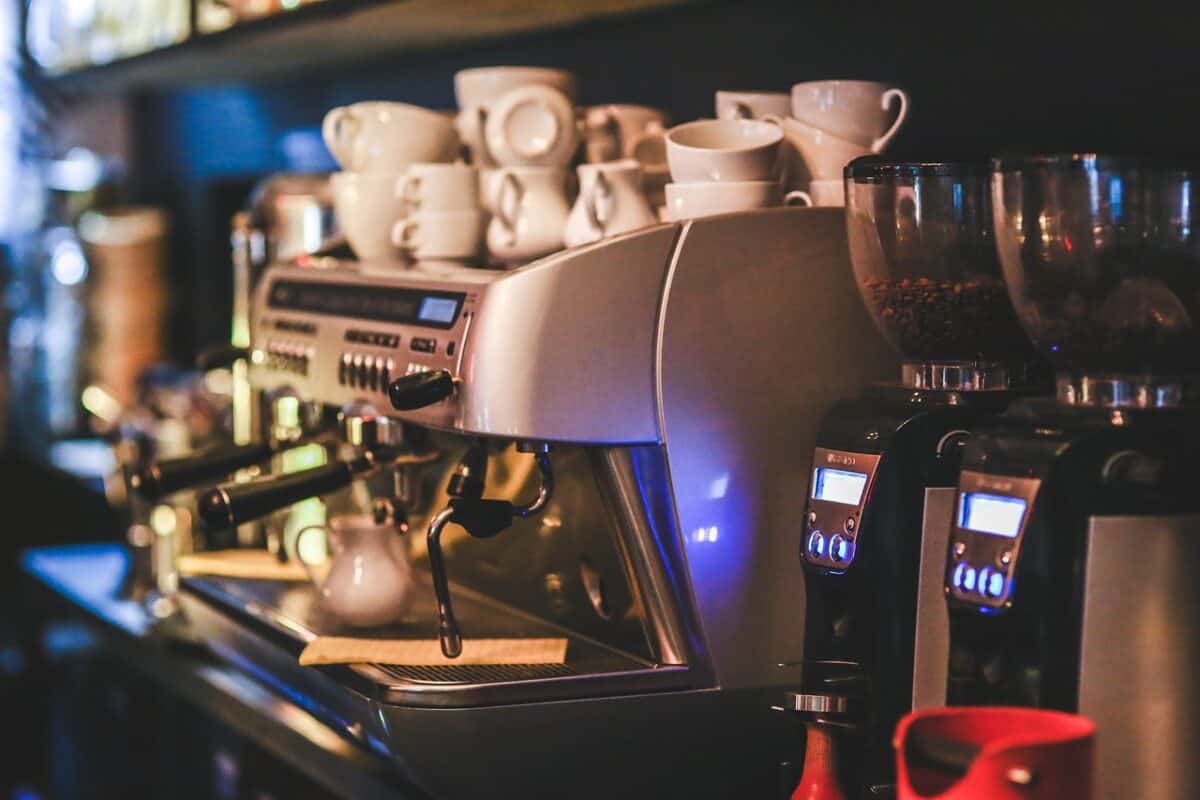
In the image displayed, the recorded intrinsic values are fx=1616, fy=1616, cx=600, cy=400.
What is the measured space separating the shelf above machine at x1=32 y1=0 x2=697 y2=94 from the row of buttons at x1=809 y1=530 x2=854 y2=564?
0.93m

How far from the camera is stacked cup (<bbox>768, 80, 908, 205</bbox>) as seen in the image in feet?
4.58

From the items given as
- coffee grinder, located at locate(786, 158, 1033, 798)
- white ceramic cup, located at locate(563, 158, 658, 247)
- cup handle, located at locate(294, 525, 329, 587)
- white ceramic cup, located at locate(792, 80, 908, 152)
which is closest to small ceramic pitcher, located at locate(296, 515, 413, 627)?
cup handle, located at locate(294, 525, 329, 587)

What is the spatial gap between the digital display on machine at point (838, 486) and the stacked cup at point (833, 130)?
0.98 feet

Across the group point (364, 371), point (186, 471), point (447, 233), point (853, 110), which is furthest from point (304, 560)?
point (853, 110)

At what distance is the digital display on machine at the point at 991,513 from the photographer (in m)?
1.00

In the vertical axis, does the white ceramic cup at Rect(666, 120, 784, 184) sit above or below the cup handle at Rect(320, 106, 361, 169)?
below

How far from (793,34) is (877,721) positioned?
924mm

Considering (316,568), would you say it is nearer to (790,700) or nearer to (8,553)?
(790,700)

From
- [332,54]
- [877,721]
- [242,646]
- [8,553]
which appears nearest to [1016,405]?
[877,721]

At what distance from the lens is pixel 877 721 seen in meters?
1.17

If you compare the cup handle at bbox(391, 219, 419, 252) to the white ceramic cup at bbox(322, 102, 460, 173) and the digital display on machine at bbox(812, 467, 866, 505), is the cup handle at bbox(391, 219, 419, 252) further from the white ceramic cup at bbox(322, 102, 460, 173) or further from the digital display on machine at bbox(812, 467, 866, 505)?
the digital display on machine at bbox(812, 467, 866, 505)

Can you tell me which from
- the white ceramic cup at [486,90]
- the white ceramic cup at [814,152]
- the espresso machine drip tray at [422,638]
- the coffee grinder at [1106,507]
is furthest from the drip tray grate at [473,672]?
the white ceramic cup at [486,90]

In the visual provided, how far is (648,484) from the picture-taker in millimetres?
1299

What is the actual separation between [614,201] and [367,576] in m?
0.42
